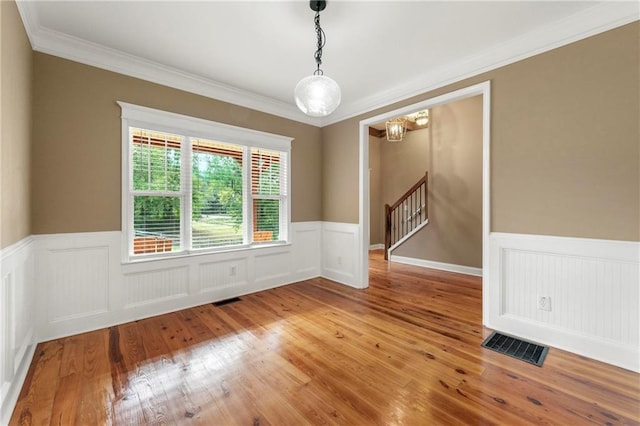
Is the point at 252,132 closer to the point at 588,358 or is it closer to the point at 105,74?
the point at 105,74

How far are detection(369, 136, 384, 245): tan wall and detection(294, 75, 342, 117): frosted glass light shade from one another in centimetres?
562

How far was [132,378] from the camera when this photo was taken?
2.00 m

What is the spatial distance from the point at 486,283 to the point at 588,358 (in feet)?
2.99

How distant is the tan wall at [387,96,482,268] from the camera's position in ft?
16.2

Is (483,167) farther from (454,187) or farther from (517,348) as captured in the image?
(454,187)

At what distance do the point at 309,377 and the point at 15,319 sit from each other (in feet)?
7.04

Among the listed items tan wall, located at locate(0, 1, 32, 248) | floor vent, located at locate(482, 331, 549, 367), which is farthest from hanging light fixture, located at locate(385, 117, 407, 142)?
tan wall, located at locate(0, 1, 32, 248)

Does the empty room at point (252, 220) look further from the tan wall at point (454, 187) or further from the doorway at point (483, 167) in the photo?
the tan wall at point (454, 187)

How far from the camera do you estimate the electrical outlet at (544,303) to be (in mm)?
2488

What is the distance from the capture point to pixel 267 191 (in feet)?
13.7

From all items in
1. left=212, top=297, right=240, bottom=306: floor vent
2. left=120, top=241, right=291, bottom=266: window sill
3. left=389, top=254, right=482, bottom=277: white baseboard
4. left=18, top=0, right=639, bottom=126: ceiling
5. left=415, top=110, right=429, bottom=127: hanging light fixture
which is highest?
left=415, top=110, right=429, bottom=127: hanging light fixture

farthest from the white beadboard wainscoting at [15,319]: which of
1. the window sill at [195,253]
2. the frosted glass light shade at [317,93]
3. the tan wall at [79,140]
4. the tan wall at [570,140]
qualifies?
the tan wall at [570,140]

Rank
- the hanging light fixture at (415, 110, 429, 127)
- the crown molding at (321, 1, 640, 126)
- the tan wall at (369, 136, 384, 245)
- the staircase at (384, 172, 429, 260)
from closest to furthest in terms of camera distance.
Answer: the crown molding at (321, 1, 640, 126), the hanging light fixture at (415, 110, 429, 127), the staircase at (384, 172, 429, 260), the tan wall at (369, 136, 384, 245)

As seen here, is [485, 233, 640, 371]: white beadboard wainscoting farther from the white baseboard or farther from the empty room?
the white baseboard
